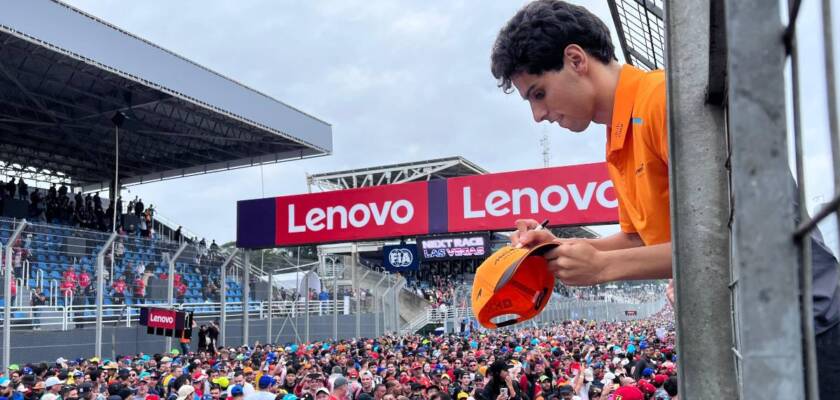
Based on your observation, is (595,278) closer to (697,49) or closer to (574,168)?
(697,49)

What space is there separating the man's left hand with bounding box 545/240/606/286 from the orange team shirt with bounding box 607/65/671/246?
143 mm

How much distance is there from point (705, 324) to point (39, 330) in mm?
17667

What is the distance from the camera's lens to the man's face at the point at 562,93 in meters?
2.08

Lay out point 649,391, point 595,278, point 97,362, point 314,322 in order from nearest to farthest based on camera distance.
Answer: point 595,278 → point 649,391 → point 97,362 → point 314,322

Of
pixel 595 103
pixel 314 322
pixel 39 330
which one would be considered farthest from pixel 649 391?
pixel 314 322

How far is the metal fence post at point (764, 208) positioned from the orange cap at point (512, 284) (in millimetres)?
991

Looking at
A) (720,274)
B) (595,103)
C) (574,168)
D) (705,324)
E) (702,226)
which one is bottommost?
(705,324)

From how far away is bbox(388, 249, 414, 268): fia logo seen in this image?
21391 mm

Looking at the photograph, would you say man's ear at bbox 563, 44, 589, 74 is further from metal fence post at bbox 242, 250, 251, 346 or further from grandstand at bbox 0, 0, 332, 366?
metal fence post at bbox 242, 250, 251, 346

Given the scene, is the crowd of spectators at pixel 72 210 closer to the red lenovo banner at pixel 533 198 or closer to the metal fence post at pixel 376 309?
the metal fence post at pixel 376 309

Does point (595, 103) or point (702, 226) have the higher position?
point (595, 103)

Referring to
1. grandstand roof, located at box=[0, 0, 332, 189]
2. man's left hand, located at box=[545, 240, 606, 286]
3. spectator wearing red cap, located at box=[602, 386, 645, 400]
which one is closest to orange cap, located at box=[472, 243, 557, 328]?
man's left hand, located at box=[545, 240, 606, 286]

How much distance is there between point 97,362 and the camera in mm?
14992

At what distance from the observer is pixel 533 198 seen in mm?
17500
